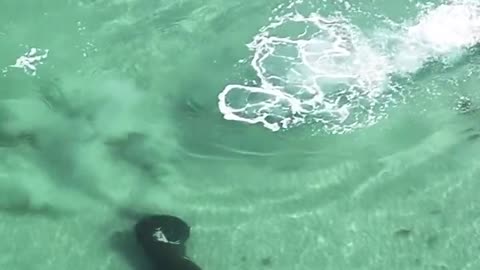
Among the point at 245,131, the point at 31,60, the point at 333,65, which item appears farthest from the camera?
the point at 31,60

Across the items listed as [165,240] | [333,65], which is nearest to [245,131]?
[333,65]

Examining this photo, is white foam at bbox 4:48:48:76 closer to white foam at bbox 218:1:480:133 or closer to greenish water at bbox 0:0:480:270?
greenish water at bbox 0:0:480:270

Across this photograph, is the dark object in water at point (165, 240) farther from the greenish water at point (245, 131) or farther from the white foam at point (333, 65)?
the white foam at point (333, 65)

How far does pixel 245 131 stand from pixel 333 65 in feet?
4.44

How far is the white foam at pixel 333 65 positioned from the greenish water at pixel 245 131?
0.8 inches

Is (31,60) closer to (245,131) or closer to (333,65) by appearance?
(245,131)

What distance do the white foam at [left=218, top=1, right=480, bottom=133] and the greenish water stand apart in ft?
0.06

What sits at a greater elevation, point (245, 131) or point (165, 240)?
point (245, 131)

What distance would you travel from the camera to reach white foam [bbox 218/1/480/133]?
9.86m

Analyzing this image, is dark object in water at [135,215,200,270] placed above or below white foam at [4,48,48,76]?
below

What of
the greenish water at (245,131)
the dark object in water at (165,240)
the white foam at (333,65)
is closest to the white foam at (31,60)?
the greenish water at (245,131)

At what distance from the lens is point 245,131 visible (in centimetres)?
974

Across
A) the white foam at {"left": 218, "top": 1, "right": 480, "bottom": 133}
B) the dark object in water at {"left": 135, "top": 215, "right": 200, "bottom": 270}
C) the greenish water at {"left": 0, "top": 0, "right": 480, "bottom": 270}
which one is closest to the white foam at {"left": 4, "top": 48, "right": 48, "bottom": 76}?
the greenish water at {"left": 0, "top": 0, "right": 480, "bottom": 270}

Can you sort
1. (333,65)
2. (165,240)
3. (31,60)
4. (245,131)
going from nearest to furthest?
1. (165,240)
2. (245,131)
3. (333,65)
4. (31,60)
